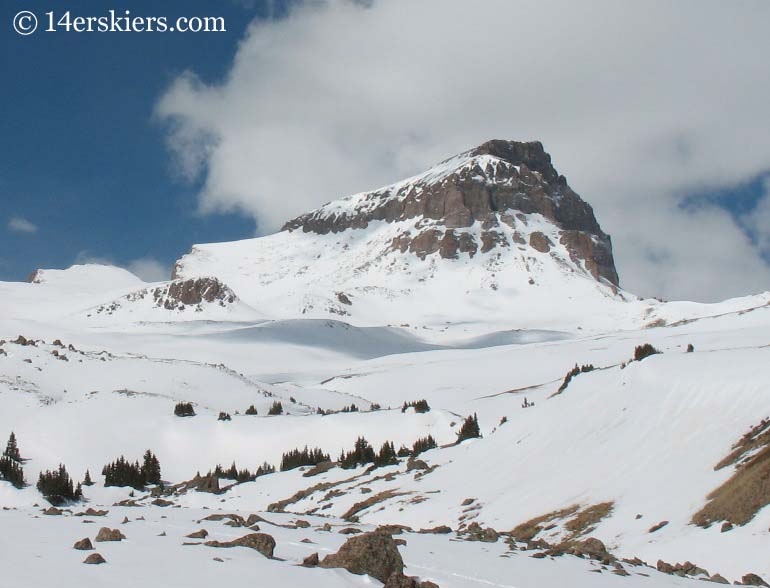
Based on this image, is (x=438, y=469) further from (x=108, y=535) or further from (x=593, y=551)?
(x=108, y=535)

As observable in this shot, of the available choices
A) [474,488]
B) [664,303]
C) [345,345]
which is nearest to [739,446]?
[474,488]

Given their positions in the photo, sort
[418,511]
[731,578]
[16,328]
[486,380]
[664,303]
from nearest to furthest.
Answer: [731,578]
[418,511]
[486,380]
[16,328]
[664,303]

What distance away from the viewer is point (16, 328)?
416 ft

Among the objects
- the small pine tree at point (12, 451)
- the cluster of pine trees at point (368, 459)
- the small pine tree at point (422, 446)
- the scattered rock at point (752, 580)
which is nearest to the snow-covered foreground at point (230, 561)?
the scattered rock at point (752, 580)

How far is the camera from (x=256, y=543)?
10.0 metres

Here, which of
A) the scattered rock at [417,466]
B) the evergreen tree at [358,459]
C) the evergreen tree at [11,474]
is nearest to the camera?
the evergreen tree at [11,474]

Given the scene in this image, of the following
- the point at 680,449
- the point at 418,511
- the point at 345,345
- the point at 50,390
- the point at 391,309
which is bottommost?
the point at 418,511

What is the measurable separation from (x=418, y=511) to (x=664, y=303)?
160364 millimetres

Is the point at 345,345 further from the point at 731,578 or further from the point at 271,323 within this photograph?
the point at 731,578

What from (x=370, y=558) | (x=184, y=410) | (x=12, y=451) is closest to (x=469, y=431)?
(x=184, y=410)

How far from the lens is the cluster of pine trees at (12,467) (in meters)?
30.1

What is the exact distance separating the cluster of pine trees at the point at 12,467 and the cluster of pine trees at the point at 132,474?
13.3 feet

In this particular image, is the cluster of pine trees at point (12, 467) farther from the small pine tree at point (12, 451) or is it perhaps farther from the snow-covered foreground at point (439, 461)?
the snow-covered foreground at point (439, 461)

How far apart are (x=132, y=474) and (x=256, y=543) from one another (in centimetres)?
2935
